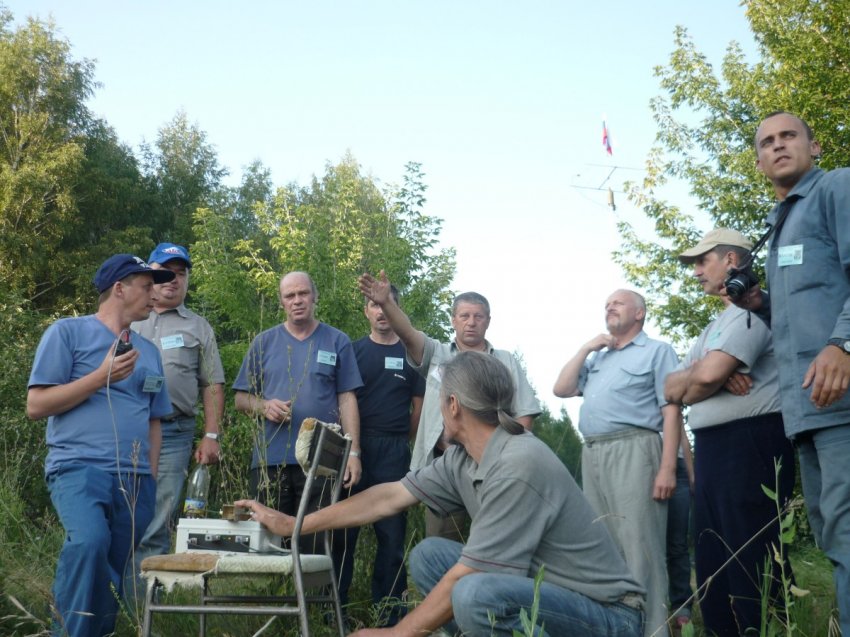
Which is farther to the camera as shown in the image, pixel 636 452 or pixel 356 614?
pixel 356 614

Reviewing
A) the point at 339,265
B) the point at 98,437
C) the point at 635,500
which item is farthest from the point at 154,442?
the point at 339,265

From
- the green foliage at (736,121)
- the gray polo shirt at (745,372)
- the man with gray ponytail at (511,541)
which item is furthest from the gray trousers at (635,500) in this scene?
the green foliage at (736,121)

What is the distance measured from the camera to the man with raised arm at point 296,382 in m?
4.52

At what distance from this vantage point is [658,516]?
14.2 ft

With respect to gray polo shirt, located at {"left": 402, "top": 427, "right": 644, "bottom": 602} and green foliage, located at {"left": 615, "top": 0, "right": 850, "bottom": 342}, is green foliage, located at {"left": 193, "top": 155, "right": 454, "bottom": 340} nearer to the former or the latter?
green foliage, located at {"left": 615, "top": 0, "right": 850, "bottom": 342}

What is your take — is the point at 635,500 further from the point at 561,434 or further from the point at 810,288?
the point at 561,434

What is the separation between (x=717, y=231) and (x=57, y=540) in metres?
4.52

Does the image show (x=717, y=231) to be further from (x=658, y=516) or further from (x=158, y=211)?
(x=158, y=211)

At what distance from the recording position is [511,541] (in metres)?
2.50

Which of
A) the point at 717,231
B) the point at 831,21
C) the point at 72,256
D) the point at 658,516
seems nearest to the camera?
the point at 717,231

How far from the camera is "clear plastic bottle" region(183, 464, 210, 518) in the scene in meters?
3.60

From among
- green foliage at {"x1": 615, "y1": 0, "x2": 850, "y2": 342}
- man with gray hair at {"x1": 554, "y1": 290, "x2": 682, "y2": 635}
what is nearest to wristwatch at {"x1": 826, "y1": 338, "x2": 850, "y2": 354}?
man with gray hair at {"x1": 554, "y1": 290, "x2": 682, "y2": 635}

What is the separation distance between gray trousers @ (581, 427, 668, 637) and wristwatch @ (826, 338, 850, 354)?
205 cm

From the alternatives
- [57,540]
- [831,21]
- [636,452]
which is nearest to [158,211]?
[831,21]
